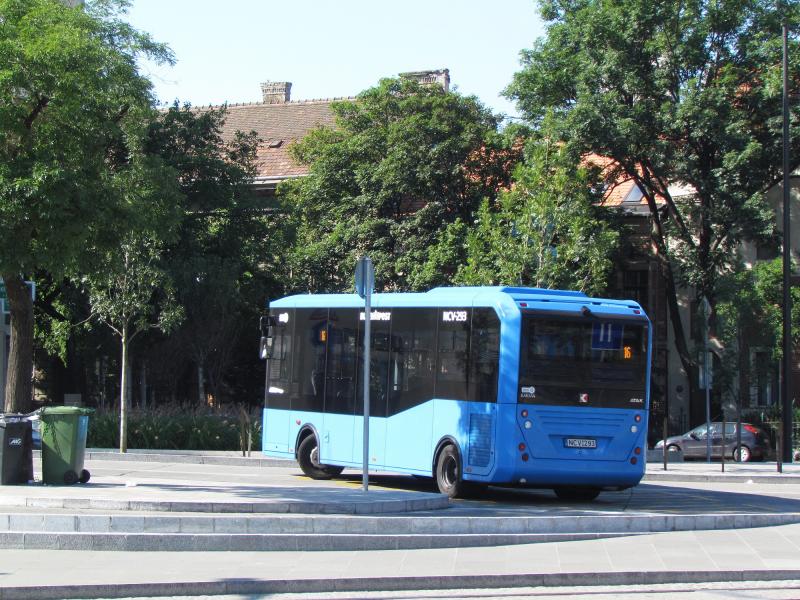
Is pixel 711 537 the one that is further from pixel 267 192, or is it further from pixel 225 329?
pixel 267 192

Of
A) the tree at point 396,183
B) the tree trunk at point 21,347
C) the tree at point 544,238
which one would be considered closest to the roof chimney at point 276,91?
the tree at point 396,183

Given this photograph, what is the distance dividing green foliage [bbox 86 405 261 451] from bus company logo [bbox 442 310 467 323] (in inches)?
484

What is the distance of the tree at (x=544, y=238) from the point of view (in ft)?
103

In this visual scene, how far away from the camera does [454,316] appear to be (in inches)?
718

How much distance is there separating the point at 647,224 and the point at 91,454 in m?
23.5

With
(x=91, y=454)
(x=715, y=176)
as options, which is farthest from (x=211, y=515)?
(x=715, y=176)

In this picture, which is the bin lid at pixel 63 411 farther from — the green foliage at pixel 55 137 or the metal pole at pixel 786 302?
the metal pole at pixel 786 302

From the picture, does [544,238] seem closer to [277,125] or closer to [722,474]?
[722,474]

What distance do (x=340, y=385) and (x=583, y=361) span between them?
16.0 ft

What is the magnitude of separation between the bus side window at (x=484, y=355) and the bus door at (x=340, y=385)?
10.4 feet

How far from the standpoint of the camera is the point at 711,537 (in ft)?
44.9

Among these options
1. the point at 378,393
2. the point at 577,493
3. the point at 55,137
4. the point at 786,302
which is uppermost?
the point at 55,137

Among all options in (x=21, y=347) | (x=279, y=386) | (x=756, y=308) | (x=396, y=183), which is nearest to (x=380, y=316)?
(x=279, y=386)

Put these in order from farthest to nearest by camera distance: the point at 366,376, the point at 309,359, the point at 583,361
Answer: the point at 309,359 < the point at 583,361 < the point at 366,376
